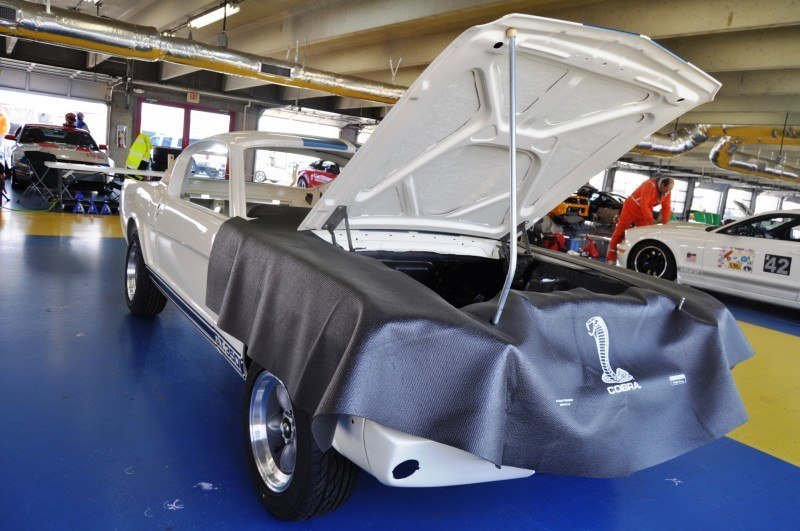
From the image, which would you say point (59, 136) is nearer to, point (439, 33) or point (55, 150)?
point (55, 150)

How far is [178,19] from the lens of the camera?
9.57m

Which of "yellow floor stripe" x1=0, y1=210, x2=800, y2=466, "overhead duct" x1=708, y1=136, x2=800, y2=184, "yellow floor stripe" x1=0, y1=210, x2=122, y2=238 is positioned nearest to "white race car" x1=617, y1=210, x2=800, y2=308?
"yellow floor stripe" x1=0, y1=210, x2=800, y2=466

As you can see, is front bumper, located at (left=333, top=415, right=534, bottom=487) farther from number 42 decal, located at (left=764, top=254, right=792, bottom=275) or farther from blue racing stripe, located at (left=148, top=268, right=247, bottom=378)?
number 42 decal, located at (left=764, top=254, right=792, bottom=275)

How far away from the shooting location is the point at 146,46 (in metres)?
8.71

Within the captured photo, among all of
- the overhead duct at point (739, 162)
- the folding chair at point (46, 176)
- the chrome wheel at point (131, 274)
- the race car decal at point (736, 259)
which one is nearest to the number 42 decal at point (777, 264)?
the race car decal at point (736, 259)

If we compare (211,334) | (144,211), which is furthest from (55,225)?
(211,334)

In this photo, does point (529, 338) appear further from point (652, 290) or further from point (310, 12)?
point (310, 12)

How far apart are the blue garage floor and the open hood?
1.15 m

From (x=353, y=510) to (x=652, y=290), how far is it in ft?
5.06

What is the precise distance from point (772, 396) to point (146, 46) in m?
9.13

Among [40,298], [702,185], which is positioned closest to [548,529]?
[40,298]

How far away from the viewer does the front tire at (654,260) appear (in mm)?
7738

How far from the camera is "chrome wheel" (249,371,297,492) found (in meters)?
2.12

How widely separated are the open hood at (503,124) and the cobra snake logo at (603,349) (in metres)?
0.83
